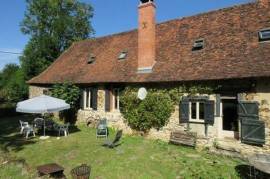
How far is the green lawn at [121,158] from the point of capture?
31.2ft

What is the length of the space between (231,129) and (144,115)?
14.8ft

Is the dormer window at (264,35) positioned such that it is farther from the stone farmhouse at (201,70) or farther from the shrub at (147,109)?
the shrub at (147,109)

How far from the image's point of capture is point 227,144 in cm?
1166

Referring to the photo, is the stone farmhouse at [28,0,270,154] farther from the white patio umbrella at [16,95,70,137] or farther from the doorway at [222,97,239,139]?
the white patio umbrella at [16,95,70,137]

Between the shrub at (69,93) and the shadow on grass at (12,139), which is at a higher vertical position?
the shrub at (69,93)

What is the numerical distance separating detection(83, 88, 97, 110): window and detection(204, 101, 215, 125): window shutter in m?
8.07

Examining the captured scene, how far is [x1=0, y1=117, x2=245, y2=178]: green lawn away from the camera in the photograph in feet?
31.2

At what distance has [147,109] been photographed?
14.4 m

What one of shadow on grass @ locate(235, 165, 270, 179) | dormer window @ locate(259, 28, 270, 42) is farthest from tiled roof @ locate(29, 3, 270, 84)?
shadow on grass @ locate(235, 165, 270, 179)

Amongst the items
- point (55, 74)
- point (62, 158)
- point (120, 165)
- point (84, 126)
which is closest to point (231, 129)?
point (120, 165)

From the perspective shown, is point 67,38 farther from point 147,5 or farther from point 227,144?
point 227,144

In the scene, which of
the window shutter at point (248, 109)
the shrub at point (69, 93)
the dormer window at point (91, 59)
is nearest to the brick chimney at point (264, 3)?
the window shutter at point (248, 109)

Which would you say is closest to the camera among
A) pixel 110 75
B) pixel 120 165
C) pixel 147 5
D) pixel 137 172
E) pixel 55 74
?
pixel 137 172

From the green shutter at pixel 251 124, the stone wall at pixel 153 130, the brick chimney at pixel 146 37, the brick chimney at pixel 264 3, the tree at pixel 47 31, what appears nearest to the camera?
the green shutter at pixel 251 124
